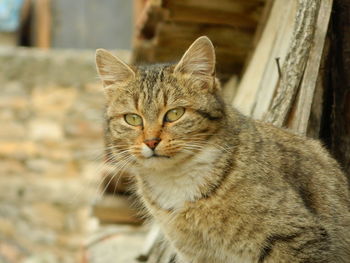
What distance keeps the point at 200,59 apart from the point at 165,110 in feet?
1.08

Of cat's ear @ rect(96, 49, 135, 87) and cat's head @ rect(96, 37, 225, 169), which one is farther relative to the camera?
cat's ear @ rect(96, 49, 135, 87)

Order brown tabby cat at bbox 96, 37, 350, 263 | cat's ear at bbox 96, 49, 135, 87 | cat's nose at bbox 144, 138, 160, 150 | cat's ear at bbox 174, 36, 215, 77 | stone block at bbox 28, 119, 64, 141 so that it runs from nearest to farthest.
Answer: brown tabby cat at bbox 96, 37, 350, 263 < cat's nose at bbox 144, 138, 160, 150 < cat's ear at bbox 174, 36, 215, 77 < cat's ear at bbox 96, 49, 135, 87 < stone block at bbox 28, 119, 64, 141

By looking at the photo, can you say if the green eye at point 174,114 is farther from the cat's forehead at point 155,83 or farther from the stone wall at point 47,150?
the stone wall at point 47,150

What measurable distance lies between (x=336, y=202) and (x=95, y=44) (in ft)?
21.0

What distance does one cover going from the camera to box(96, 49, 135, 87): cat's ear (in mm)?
3754

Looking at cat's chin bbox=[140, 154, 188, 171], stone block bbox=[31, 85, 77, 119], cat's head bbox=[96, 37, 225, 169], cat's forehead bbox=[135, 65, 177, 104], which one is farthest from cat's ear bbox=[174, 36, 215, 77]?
stone block bbox=[31, 85, 77, 119]

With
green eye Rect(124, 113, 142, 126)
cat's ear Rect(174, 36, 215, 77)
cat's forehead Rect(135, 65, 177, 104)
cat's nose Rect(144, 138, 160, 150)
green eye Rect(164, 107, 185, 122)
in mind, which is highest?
cat's ear Rect(174, 36, 215, 77)

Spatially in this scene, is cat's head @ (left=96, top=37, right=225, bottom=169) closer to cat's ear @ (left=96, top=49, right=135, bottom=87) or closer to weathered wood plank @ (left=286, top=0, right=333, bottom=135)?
cat's ear @ (left=96, top=49, right=135, bottom=87)

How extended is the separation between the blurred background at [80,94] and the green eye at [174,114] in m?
0.99

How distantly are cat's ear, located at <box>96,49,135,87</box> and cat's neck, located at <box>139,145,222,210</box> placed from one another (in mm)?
591

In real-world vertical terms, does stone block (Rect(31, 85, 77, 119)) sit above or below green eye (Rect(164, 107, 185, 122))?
below

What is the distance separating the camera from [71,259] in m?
8.09

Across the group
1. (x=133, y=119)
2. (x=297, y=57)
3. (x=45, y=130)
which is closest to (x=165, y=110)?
(x=133, y=119)

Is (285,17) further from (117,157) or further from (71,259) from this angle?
(71,259)
